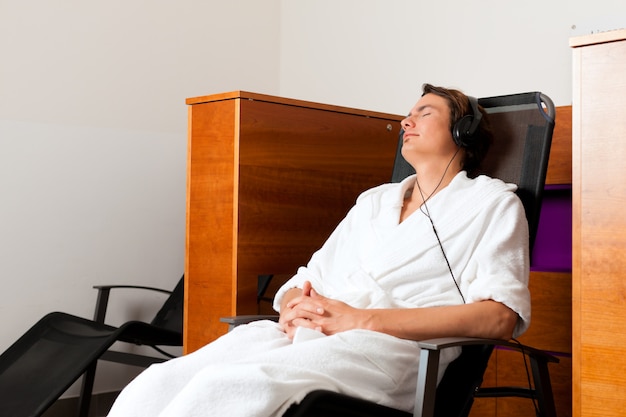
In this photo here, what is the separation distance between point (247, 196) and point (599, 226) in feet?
3.82

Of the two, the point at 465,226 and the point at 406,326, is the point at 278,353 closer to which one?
the point at 406,326

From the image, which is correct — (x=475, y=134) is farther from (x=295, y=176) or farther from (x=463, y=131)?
(x=295, y=176)

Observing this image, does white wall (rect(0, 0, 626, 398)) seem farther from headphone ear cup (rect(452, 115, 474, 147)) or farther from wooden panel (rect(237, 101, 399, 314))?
headphone ear cup (rect(452, 115, 474, 147))

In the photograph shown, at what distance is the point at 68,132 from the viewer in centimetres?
337

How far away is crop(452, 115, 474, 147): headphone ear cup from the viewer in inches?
86.8

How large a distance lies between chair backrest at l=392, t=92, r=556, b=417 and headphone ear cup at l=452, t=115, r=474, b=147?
134 millimetres

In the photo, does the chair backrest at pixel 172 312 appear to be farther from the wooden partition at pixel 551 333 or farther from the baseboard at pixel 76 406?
the wooden partition at pixel 551 333

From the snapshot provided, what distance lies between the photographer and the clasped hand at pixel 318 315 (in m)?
1.88

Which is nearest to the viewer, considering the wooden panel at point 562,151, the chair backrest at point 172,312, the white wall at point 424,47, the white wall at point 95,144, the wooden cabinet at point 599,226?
the wooden cabinet at point 599,226

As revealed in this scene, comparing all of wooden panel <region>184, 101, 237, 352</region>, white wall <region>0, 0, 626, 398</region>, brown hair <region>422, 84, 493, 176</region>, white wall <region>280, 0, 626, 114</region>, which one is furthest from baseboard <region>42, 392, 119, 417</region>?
brown hair <region>422, 84, 493, 176</region>

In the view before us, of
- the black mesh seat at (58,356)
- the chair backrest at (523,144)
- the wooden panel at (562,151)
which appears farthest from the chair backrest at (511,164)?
the black mesh seat at (58,356)

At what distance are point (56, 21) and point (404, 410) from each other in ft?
7.51

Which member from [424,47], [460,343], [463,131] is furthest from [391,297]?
[424,47]

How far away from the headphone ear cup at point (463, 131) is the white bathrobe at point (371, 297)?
4.1 inches
